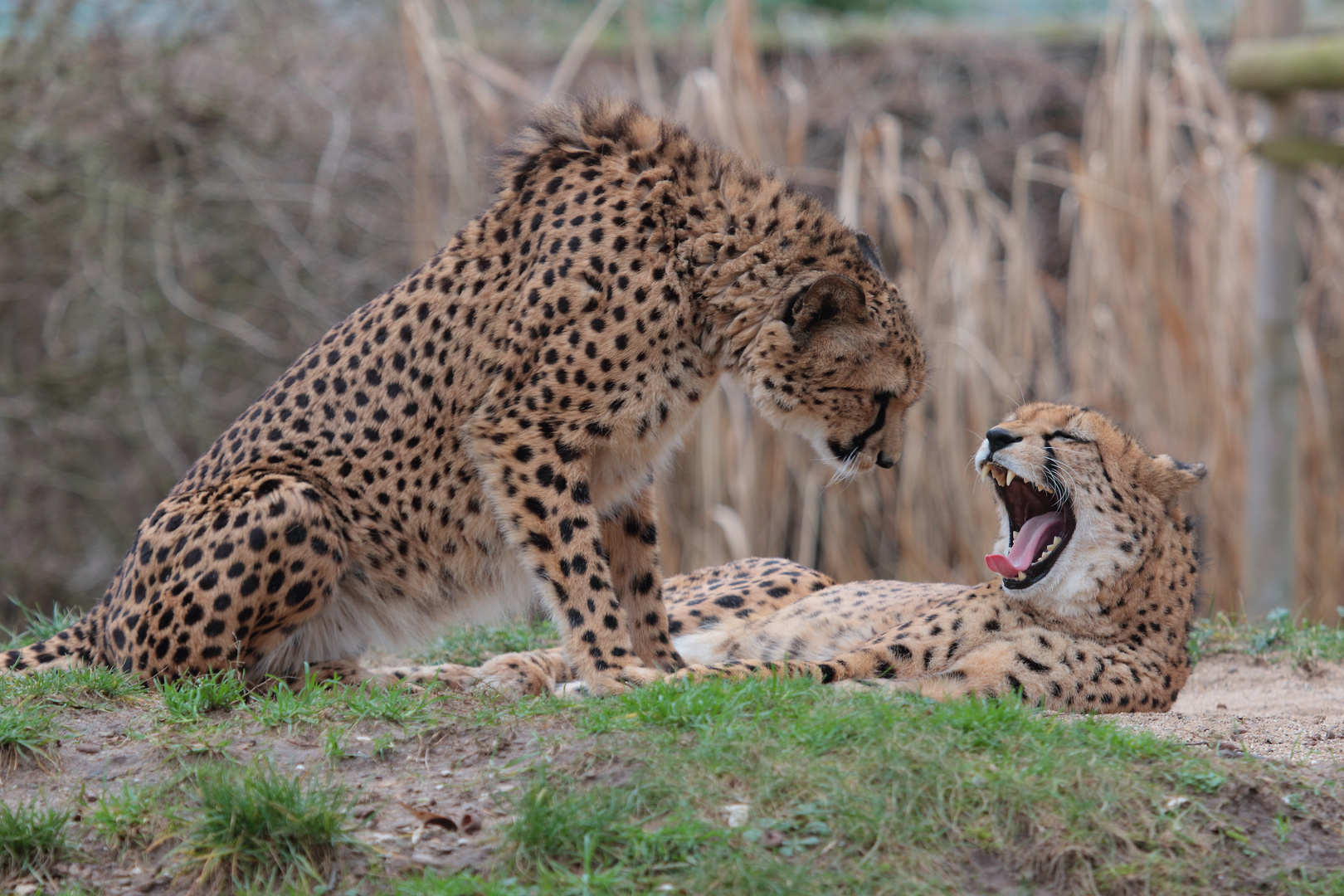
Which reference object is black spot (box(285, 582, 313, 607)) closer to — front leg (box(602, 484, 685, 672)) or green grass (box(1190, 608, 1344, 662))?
front leg (box(602, 484, 685, 672))

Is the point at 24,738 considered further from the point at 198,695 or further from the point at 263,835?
the point at 263,835

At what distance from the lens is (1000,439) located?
140 inches

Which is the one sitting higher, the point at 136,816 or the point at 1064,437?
the point at 1064,437

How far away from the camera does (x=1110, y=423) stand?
366cm

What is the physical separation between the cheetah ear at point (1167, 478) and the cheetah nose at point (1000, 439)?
387mm

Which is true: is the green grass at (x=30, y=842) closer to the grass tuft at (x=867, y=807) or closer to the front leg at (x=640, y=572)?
the grass tuft at (x=867, y=807)

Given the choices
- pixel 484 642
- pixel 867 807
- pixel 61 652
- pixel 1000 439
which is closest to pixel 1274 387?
pixel 1000 439

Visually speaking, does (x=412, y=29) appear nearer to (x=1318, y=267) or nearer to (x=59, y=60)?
(x=59, y=60)

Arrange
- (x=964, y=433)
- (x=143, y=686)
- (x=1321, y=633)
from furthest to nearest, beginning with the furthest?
(x=964, y=433)
(x=1321, y=633)
(x=143, y=686)

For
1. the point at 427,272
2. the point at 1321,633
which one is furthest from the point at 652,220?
the point at 1321,633

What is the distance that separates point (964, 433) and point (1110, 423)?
288cm

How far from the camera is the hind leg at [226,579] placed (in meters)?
3.15

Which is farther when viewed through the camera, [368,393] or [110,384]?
[110,384]

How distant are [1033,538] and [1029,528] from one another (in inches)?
1.6
